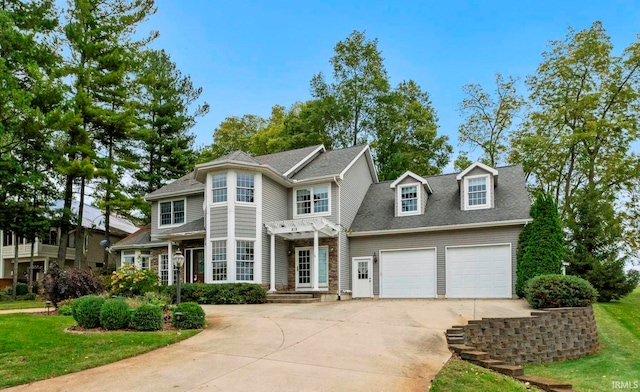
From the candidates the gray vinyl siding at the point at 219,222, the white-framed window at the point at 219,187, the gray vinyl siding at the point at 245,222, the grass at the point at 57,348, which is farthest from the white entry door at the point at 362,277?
the grass at the point at 57,348

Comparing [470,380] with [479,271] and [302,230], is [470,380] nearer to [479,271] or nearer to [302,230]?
[479,271]

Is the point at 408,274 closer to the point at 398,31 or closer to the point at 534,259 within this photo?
the point at 534,259

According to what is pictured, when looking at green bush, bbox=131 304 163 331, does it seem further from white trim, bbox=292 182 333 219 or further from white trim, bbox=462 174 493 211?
white trim, bbox=462 174 493 211

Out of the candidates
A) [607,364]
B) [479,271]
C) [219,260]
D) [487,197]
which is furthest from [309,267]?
[607,364]

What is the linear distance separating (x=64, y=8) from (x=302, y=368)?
26.1 meters

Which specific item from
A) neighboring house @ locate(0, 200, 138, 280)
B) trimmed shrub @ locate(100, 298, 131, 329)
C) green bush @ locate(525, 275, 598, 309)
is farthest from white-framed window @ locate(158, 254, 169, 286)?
green bush @ locate(525, 275, 598, 309)

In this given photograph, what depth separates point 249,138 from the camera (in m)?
36.9

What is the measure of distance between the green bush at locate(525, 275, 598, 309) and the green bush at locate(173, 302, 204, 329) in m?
8.72

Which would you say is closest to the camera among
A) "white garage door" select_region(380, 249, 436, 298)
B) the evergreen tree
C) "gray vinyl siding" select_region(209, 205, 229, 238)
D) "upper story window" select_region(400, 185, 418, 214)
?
the evergreen tree

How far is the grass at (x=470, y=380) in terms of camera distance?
6.89 metres

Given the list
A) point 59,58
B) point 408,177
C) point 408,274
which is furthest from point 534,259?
point 59,58

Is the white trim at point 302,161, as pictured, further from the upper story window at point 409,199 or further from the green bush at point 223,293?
the green bush at point 223,293

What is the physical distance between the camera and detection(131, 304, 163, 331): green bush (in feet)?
34.1

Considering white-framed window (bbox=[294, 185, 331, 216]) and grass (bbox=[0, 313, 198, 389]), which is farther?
white-framed window (bbox=[294, 185, 331, 216])
